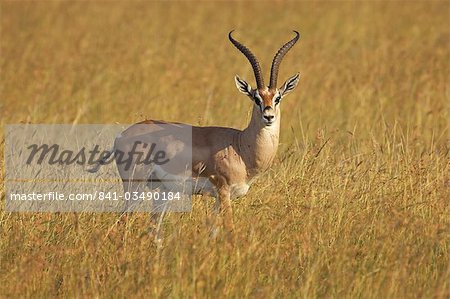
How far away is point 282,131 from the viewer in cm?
1230

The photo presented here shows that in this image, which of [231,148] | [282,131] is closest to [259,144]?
[231,148]

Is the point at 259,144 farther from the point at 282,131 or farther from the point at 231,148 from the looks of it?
the point at 282,131

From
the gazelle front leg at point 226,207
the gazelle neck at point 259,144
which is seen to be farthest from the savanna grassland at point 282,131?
the gazelle neck at point 259,144

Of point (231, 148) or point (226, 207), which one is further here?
point (231, 148)

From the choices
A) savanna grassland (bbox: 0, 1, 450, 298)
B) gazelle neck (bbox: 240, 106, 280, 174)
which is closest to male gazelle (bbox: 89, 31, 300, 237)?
gazelle neck (bbox: 240, 106, 280, 174)

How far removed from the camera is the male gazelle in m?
7.84

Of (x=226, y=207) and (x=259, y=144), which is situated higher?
(x=259, y=144)

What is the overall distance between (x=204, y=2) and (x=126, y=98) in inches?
325

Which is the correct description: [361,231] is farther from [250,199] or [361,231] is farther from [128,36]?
[128,36]

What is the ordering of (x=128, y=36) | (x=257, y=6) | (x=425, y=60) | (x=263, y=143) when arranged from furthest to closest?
(x=257, y=6), (x=128, y=36), (x=425, y=60), (x=263, y=143)

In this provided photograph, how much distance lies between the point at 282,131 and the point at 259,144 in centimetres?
436

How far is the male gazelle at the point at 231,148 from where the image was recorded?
7.84 m

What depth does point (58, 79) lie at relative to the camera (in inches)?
569

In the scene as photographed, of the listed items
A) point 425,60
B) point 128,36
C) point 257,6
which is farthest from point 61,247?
point 257,6
